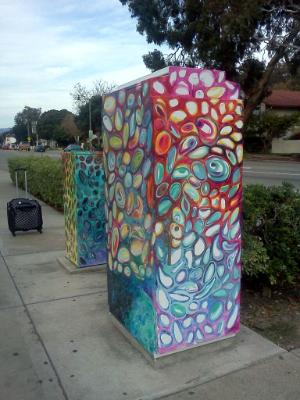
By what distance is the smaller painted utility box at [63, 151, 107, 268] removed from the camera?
5051mm

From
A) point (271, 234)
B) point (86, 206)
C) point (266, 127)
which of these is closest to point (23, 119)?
point (266, 127)

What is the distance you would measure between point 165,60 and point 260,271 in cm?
2181

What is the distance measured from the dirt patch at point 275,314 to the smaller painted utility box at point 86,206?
190 cm

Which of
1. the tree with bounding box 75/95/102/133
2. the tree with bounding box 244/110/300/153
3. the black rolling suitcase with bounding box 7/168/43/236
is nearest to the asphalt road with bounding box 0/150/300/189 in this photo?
the black rolling suitcase with bounding box 7/168/43/236

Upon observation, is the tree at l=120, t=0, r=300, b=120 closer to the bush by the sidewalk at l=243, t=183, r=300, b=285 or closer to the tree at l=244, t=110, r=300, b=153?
the tree at l=244, t=110, r=300, b=153

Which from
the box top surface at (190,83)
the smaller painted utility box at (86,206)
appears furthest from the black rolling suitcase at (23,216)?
the box top surface at (190,83)

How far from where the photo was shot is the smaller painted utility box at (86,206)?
199 inches

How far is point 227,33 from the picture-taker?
731 inches

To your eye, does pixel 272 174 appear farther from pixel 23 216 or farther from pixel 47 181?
pixel 23 216

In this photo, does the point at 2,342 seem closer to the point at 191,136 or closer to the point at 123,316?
the point at 123,316

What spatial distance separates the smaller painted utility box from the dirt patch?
74.7 inches

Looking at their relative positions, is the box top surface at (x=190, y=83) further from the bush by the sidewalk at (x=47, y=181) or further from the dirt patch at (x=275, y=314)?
the bush by the sidewalk at (x=47, y=181)

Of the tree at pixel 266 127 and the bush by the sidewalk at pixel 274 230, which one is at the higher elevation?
the tree at pixel 266 127

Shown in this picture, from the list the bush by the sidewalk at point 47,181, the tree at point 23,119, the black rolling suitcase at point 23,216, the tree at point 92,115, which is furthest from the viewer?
the tree at point 23,119
